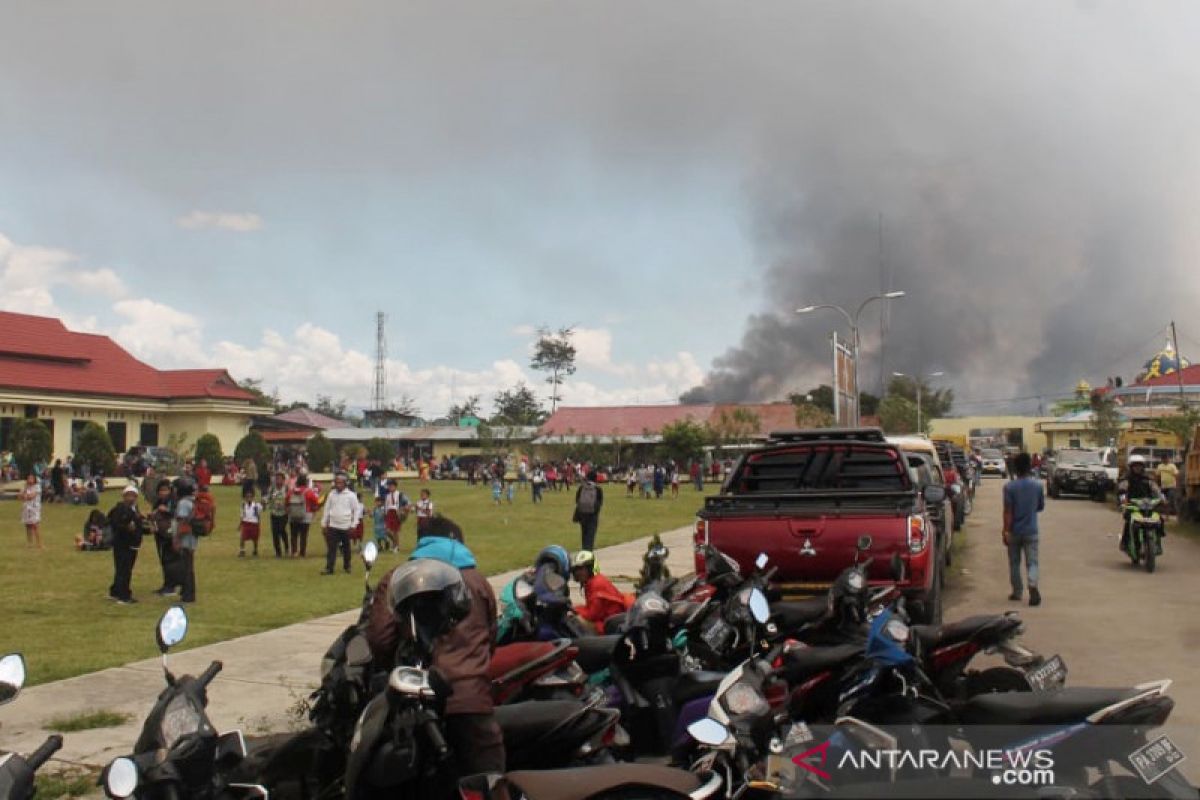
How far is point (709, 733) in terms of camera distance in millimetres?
3459

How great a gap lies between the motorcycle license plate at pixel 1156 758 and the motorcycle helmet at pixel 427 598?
7.28 ft

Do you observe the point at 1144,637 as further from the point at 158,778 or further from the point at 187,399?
the point at 187,399

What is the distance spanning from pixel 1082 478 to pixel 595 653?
29577 millimetres

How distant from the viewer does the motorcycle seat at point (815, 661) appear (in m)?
4.76

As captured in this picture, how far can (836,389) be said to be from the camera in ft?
75.5

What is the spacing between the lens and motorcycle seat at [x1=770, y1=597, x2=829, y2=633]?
6.08m

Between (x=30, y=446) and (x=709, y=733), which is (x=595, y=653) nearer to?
(x=709, y=733)

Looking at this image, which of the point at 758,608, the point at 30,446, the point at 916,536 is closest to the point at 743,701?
the point at 758,608

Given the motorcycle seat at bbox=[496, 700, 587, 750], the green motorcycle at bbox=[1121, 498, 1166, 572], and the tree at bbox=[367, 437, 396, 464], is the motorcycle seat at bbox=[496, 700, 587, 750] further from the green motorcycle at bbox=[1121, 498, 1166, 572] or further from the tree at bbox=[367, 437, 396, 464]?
the tree at bbox=[367, 437, 396, 464]

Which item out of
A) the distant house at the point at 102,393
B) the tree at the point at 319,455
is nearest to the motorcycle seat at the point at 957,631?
the distant house at the point at 102,393

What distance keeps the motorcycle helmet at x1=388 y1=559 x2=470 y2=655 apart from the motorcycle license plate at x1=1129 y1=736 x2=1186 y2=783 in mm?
2219

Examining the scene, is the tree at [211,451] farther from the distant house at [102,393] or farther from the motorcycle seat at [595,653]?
the motorcycle seat at [595,653]

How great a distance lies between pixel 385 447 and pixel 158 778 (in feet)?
193

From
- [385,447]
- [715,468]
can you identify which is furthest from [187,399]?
[715,468]
